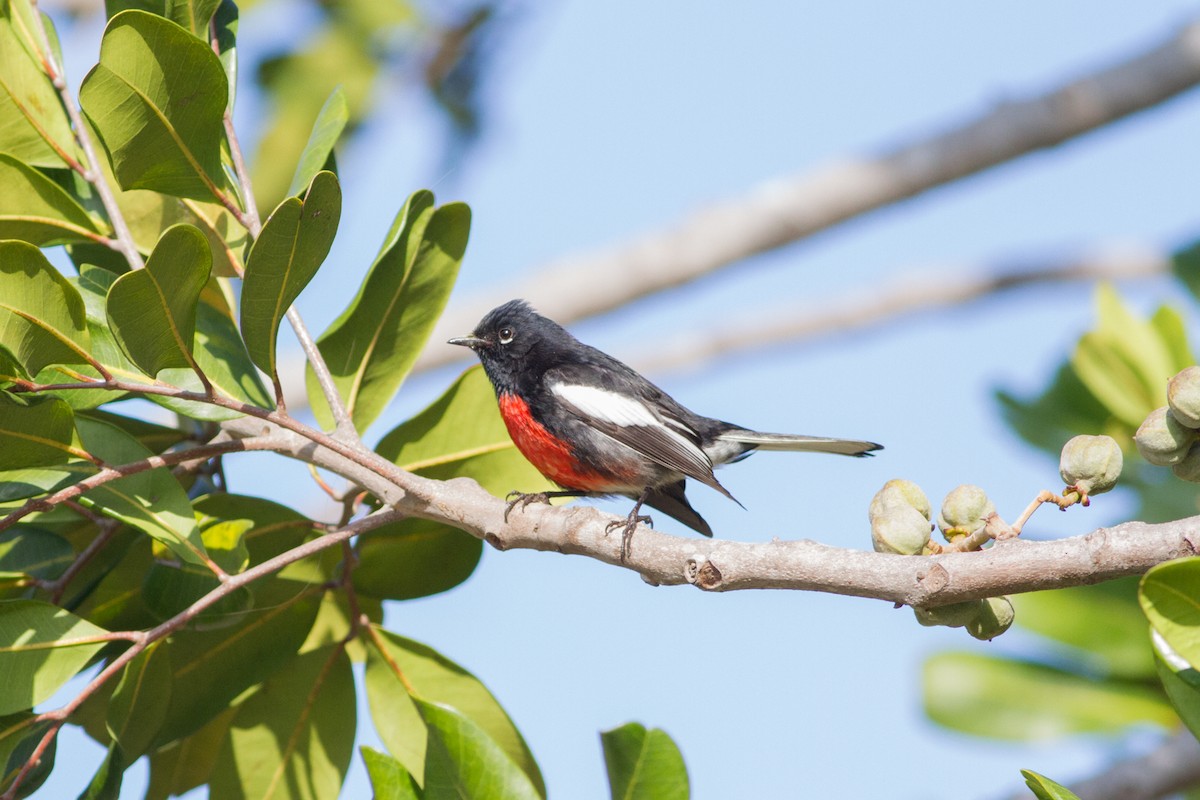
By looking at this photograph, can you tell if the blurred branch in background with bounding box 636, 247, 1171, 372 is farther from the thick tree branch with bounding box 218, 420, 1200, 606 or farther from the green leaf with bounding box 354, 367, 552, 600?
the thick tree branch with bounding box 218, 420, 1200, 606

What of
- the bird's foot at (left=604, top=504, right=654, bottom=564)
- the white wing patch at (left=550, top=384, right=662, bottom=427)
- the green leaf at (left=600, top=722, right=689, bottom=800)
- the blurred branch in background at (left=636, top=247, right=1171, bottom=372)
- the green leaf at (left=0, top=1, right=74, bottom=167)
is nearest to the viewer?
the bird's foot at (left=604, top=504, right=654, bottom=564)

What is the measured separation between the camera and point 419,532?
2.63 metres

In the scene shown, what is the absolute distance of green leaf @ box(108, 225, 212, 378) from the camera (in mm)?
1862

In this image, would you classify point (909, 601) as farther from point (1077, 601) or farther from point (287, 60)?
point (287, 60)

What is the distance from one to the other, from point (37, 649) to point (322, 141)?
112cm

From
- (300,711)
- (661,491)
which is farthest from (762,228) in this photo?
(300,711)

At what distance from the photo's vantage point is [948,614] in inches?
64.9

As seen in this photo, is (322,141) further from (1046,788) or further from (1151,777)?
(1151,777)

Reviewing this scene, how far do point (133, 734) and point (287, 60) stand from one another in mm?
4065

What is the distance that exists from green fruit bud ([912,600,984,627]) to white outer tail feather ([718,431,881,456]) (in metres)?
1.69

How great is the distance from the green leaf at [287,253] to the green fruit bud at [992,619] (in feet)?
4.06

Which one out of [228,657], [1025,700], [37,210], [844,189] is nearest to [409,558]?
[228,657]

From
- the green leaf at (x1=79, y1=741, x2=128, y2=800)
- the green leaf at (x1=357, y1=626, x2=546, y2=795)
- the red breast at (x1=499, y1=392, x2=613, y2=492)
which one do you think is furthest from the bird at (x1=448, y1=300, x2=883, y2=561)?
the green leaf at (x1=79, y1=741, x2=128, y2=800)

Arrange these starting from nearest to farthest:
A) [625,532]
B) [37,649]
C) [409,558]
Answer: [625,532] < [37,649] < [409,558]
